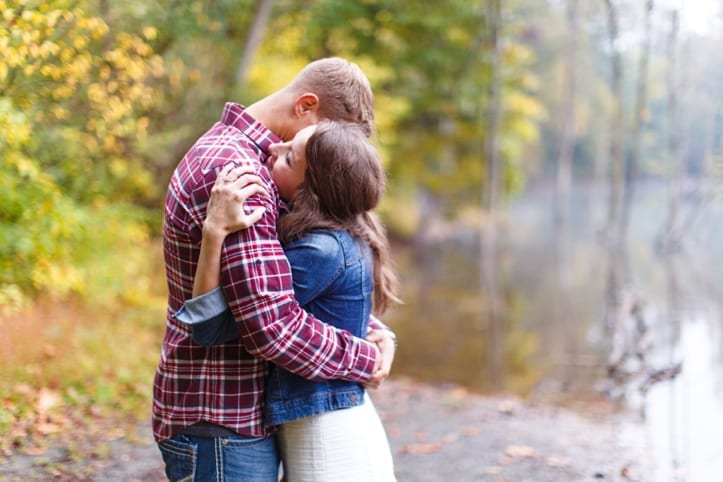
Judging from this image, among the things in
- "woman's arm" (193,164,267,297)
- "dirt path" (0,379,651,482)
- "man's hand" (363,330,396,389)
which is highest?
"woman's arm" (193,164,267,297)

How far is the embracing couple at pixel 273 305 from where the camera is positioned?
6.58 ft

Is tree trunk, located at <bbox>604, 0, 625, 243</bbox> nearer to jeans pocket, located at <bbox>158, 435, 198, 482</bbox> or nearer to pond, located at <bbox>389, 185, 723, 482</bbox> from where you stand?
pond, located at <bbox>389, 185, 723, 482</bbox>

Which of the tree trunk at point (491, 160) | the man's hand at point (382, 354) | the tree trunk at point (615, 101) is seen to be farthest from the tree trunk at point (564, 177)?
the man's hand at point (382, 354)

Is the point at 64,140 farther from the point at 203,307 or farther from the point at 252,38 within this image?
the point at 203,307

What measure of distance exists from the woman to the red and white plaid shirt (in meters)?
0.07

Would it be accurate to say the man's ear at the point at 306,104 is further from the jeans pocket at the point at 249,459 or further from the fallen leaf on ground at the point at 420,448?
the fallen leaf on ground at the point at 420,448

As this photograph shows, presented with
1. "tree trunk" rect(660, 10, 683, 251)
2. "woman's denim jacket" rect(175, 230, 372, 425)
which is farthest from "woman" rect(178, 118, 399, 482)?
"tree trunk" rect(660, 10, 683, 251)

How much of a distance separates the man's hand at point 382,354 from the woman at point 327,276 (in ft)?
0.21

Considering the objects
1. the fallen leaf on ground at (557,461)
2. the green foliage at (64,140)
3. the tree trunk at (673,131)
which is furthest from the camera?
the tree trunk at (673,131)

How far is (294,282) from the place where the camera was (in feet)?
6.90

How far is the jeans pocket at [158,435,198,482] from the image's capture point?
85.9 inches

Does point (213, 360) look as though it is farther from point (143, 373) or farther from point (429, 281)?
point (429, 281)

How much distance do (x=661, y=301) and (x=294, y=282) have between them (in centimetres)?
1194

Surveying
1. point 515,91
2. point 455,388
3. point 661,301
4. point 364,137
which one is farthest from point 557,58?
point 364,137
